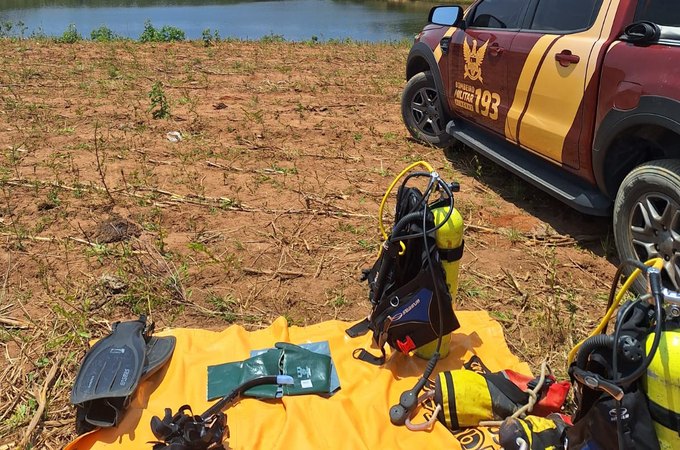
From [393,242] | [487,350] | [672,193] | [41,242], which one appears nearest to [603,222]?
[672,193]

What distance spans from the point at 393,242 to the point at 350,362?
0.66m

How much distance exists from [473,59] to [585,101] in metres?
1.45

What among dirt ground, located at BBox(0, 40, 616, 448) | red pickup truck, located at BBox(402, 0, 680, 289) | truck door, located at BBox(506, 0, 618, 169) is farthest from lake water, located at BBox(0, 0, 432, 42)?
truck door, located at BBox(506, 0, 618, 169)

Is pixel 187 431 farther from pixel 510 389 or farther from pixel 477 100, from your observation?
pixel 477 100

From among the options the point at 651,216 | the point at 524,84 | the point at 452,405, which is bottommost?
the point at 452,405

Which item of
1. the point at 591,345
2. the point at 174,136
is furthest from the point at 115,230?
the point at 591,345

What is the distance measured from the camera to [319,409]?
7.88 ft

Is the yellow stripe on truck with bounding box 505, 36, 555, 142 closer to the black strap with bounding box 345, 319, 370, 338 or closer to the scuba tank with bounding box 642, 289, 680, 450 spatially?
the black strap with bounding box 345, 319, 370, 338

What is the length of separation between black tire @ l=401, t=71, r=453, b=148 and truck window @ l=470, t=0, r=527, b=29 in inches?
31.3

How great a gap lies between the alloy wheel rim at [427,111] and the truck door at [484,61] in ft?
A: 1.52

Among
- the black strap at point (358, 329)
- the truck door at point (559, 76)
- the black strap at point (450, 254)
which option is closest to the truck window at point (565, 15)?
the truck door at point (559, 76)

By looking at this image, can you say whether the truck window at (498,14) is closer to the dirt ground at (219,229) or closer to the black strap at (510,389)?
the dirt ground at (219,229)

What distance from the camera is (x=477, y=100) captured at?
454 cm

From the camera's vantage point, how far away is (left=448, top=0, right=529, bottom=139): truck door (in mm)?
4184
